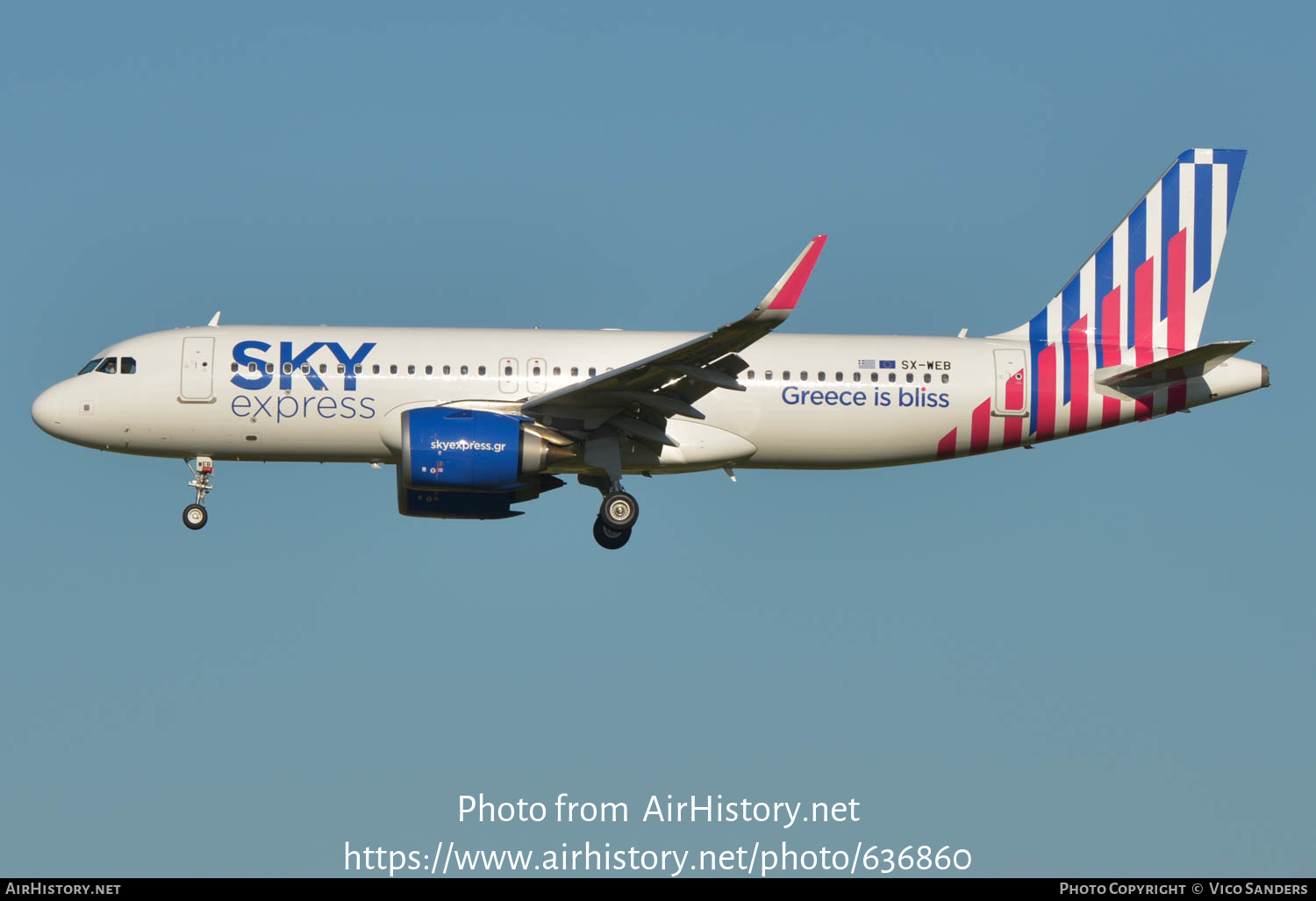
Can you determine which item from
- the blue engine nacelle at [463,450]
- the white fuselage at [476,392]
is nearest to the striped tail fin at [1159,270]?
the white fuselage at [476,392]

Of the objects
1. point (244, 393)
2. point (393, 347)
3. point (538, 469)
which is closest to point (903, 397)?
point (538, 469)

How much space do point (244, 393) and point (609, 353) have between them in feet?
23.6

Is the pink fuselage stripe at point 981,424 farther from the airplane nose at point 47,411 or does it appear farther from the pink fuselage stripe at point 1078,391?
the airplane nose at point 47,411

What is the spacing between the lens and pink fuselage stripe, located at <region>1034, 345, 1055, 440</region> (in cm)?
3578

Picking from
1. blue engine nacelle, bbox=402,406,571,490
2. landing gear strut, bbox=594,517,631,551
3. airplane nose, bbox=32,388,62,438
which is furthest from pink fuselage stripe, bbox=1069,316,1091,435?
airplane nose, bbox=32,388,62,438

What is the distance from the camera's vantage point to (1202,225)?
38.2m

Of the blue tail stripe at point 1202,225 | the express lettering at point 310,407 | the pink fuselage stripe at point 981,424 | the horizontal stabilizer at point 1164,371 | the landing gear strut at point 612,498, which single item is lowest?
the landing gear strut at point 612,498

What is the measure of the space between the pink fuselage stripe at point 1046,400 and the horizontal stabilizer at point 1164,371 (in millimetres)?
994

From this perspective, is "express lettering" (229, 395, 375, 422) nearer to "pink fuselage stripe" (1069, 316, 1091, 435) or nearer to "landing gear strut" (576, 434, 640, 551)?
"landing gear strut" (576, 434, 640, 551)

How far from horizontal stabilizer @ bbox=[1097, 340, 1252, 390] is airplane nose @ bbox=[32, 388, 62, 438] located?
21032mm

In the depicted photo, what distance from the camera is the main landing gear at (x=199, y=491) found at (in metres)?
35.0

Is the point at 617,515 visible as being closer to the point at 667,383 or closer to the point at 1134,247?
the point at 667,383

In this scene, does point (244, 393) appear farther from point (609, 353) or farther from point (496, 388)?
point (609, 353)

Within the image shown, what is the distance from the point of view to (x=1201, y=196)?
3822cm
